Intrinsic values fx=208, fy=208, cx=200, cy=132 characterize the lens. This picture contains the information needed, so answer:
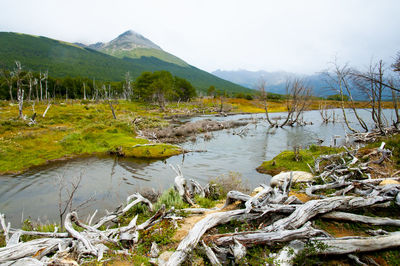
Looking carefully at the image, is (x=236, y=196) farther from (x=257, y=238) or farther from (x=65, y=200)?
(x=65, y=200)

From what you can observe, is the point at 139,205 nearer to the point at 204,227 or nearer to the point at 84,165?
the point at 204,227

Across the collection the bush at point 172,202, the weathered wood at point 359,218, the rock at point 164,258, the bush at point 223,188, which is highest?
the weathered wood at point 359,218

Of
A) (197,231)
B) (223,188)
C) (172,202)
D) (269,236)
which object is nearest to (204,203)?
(172,202)

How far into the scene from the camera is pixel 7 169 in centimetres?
1551

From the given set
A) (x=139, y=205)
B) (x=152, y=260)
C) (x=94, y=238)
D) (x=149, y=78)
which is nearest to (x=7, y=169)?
(x=139, y=205)

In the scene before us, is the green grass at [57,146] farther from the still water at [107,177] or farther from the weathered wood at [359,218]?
the weathered wood at [359,218]

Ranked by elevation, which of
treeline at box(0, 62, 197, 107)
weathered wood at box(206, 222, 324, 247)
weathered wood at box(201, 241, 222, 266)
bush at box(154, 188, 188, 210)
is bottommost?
bush at box(154, 188, 188, 210)

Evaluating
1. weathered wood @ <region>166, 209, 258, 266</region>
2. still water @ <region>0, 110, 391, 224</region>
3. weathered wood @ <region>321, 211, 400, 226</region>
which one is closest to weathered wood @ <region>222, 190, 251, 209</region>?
weathered wood @ <region>166, 209, 258, 266</region>

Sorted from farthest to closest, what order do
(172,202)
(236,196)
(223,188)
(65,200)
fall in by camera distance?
(65,200) → (223,188) → (172,202) → (236,196)

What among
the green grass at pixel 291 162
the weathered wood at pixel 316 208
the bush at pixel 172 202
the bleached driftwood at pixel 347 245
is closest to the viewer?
the bleached driftwood at pixel 347 245

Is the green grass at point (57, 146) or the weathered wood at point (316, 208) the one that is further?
the green grass at point (57, 146)

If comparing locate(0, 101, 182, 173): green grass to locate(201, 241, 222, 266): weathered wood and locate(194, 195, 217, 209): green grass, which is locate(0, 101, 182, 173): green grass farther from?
locate(201, 241, 222, 266): weathered wood

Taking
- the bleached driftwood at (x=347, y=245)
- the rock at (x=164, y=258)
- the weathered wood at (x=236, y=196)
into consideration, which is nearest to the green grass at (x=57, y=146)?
the weathered wood at (x=236, y=196)

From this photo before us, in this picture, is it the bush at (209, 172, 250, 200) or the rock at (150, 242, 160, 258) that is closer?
the rock at (150, 242, 160, 258)
